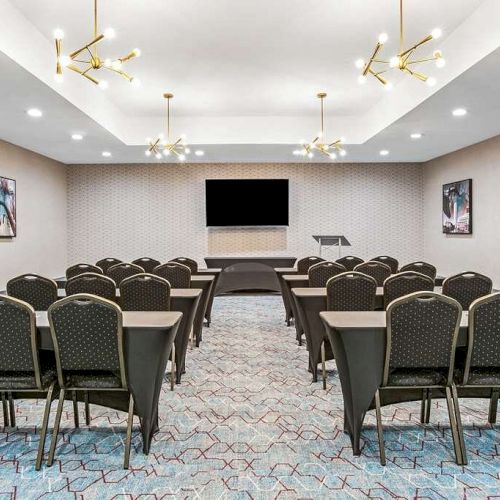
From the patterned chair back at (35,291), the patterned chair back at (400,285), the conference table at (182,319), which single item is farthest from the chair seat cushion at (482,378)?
the patterned chair back at (35,291)

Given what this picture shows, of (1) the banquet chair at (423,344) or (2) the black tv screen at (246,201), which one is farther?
(2) the black tv screen at (246,201)

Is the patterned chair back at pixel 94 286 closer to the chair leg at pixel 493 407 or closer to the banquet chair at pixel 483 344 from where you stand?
the banquet chair at pixel 483 344

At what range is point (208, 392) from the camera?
394 centimetres

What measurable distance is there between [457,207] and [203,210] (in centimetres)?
599

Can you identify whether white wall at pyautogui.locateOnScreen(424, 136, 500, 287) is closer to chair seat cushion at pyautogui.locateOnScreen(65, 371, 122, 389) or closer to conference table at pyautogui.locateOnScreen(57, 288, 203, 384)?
conference table at pyautogui.locateOnScreen(57, 288, 203, 384)

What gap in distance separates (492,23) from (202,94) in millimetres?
4685

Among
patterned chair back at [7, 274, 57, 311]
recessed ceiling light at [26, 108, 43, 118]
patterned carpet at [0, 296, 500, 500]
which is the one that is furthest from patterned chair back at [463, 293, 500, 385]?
recessed ceiling light at [26, 108, 43, 118]

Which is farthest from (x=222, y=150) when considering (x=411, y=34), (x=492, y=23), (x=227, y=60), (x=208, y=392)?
(x=208, y=392)

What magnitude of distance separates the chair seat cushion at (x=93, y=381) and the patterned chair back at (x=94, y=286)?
5.22 ft

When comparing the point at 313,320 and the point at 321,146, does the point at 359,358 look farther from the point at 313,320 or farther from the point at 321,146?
the point at 321,146

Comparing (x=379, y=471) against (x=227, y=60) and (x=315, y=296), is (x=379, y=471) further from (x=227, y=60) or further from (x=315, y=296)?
(x=227, y=60)

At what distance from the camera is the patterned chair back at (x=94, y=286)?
Answer: 4312 millimetres

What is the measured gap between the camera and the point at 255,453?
2807mm

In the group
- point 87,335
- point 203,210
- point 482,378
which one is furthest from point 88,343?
point 203,210
